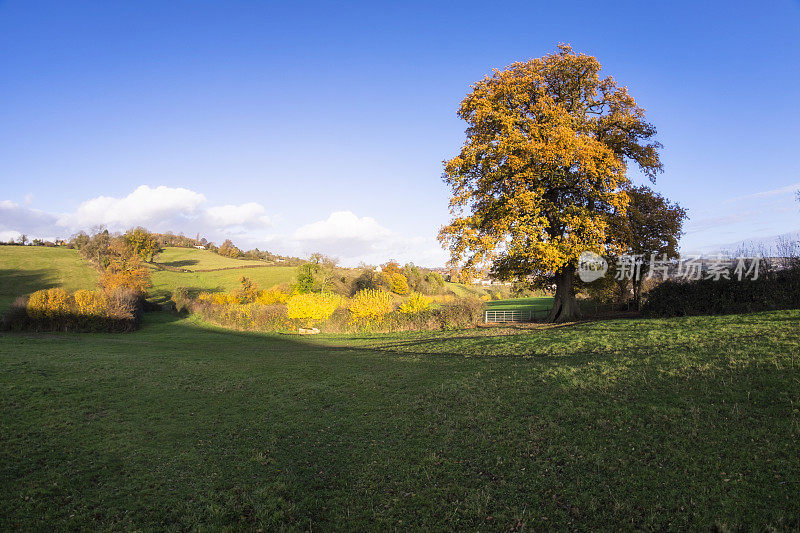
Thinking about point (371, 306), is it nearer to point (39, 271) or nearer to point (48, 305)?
point (48, 305)

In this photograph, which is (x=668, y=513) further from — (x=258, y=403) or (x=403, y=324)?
(x=403, y=324)

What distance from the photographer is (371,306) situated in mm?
26297

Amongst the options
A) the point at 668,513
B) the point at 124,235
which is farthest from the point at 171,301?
the point at 668,513

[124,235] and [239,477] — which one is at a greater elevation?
[124,235]

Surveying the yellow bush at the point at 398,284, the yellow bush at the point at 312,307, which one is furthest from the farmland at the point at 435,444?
the yellow bush at the point at 398,284

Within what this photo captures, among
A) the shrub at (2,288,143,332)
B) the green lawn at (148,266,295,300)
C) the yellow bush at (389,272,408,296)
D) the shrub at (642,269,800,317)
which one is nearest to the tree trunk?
the shrub at (642,269,800,317)

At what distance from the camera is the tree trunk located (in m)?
19.9

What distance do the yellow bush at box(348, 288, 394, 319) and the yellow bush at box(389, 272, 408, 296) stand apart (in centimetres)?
3572

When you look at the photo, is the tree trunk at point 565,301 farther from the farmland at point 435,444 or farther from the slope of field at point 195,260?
the slope of field at point 195,260

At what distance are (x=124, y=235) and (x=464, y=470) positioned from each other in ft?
243

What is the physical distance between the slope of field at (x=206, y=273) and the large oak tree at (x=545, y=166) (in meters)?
45.0

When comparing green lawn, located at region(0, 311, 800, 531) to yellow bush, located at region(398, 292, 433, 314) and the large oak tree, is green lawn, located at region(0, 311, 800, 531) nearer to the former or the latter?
the large oak tree

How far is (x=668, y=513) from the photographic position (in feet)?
11.7

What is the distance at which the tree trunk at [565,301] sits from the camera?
19.9 metres
